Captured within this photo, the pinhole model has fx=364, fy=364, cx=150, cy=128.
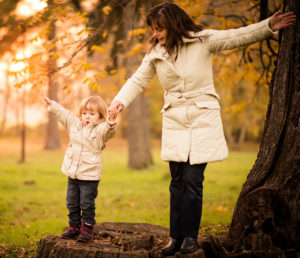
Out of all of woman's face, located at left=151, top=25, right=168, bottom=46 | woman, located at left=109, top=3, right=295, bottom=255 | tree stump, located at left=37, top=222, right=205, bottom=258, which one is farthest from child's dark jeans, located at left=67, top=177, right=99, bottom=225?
woman's face, located at left=151, top=25, right=168, bottom=46

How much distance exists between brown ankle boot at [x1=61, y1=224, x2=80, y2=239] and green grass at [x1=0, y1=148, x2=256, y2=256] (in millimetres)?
960

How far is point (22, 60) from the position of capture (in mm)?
4656

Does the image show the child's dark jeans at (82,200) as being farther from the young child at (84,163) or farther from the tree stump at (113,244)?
the tree stump at (113,244)

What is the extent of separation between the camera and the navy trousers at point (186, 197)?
3.12m

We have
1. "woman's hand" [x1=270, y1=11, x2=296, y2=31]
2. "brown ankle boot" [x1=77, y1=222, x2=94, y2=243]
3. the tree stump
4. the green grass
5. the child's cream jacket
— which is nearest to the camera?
"woman's hand" [x1=270, y1=11, x2=296, y2=31]

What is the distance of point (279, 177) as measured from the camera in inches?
124

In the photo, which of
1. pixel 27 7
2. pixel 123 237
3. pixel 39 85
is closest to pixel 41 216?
pixel 39 85

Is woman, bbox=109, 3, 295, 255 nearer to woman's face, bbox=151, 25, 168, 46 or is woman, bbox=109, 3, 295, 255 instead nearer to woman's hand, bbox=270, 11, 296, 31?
woman's face, bbox=151, 25, 168, 46

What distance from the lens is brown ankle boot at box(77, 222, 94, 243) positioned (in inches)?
137

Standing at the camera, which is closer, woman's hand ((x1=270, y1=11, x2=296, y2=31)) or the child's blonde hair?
woman's hand ((x1=270, y1=11, x2=296, y2=31))

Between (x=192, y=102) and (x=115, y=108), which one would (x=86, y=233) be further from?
(x=192, y=102)

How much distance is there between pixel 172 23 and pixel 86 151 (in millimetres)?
1504

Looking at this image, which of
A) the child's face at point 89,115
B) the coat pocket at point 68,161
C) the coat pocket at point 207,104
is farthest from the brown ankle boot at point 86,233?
the coat pocket at point 207,104

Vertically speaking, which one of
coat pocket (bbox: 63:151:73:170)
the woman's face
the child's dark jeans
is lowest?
the child's dark jeans
